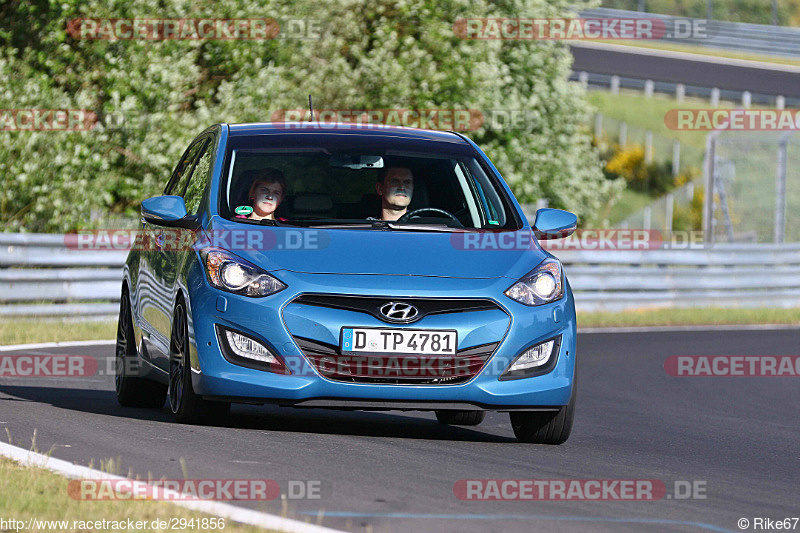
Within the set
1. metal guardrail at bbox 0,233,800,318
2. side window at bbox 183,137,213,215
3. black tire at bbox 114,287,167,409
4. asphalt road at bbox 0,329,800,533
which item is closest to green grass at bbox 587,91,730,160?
metal guardrail at bbox 0,233,800,318

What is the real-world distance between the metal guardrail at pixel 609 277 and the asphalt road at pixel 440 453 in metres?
5.24

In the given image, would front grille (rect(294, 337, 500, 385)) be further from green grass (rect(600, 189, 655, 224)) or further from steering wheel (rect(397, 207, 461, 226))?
green grass (rect(600, 189, 655, 224))

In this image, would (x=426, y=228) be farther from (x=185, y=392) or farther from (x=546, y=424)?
(x=185, y=392)

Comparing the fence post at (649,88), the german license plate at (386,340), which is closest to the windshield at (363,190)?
the german license plate at (386,340)

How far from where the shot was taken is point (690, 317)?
22797mm

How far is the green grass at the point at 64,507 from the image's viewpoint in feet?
17.5

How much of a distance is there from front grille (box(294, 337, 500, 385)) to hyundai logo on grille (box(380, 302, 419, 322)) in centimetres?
19

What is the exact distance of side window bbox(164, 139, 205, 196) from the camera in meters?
9.66

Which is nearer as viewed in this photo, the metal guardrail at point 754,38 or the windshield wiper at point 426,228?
the windshield wiper at point 426,228

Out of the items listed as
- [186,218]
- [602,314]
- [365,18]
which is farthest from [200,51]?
[186,218]

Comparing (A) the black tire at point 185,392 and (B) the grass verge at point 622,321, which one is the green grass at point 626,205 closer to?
(B) the grass verge at point 622,321

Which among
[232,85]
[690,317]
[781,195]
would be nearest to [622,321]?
[690,317]

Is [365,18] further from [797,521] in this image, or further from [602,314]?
[797,521]

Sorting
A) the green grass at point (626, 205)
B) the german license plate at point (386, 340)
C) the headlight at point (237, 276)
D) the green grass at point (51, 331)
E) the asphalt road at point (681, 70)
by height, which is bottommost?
the green grass at point (626, 205)
